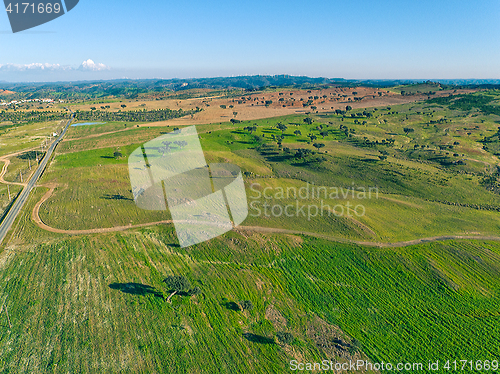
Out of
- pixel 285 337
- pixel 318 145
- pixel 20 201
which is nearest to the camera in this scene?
pixel 285 337

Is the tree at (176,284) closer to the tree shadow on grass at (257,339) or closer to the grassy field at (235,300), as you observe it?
the grassy field at (235,300)

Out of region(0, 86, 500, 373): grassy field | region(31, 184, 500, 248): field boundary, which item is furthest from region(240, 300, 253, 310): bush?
region(31, 184, 500, 248): field boundary

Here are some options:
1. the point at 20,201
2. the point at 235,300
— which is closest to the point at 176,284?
the point at 235,300

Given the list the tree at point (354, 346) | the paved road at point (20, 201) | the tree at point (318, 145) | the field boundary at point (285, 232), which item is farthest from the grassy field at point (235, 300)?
the tree at point (318, 145)

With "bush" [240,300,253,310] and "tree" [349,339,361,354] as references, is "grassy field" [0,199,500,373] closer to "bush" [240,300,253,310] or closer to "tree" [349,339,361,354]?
"tree" [349,339,361,354]

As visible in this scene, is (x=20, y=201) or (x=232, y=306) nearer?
(x=232, y=306)

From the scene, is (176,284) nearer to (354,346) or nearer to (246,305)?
(246,305)

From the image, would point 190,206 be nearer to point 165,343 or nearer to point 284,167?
point 165,343
